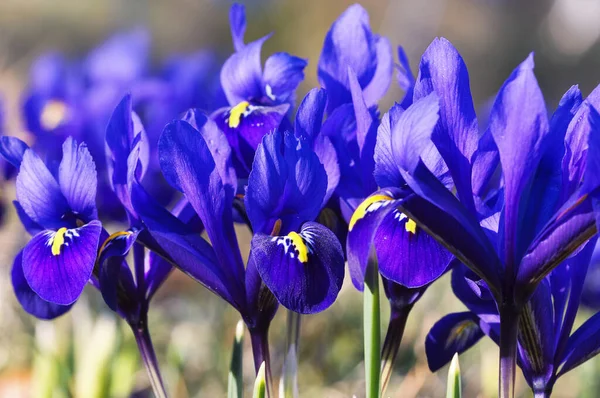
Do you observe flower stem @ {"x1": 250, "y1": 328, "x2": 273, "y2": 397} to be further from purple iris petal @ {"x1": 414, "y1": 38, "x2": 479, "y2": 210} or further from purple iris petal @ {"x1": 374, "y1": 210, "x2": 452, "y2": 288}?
purple iris petal @ {"x1": 414, "y1": 38, "x2": 479, "y2": 210}

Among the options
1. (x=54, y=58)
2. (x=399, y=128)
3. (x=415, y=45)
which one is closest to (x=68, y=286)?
(x=399, y=128)

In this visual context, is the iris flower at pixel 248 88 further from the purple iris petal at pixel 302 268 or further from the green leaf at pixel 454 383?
the green leaf at pixel 454 383

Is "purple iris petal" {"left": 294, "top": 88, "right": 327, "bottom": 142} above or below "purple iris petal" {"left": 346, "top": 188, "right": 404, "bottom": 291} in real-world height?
above

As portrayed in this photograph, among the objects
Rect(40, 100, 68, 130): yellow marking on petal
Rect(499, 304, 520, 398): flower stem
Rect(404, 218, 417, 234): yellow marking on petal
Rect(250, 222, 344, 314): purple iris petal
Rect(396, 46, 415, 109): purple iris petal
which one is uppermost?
Rect(40, 100, 68, 130): yellow marking on petal

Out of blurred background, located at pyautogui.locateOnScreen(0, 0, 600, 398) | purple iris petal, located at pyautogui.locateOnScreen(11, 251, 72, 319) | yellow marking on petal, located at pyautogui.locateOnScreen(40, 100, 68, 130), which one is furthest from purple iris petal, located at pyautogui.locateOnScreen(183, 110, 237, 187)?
yellow marking on petal, located at pyautogui.locateOnScreen(40, 100, 68, 130)

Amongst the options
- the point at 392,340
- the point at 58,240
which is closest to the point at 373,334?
the point at 392,340

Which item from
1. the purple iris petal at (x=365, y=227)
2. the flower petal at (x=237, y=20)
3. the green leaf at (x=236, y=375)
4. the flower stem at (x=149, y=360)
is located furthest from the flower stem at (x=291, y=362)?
the flower petal at (x=237, y=20)
